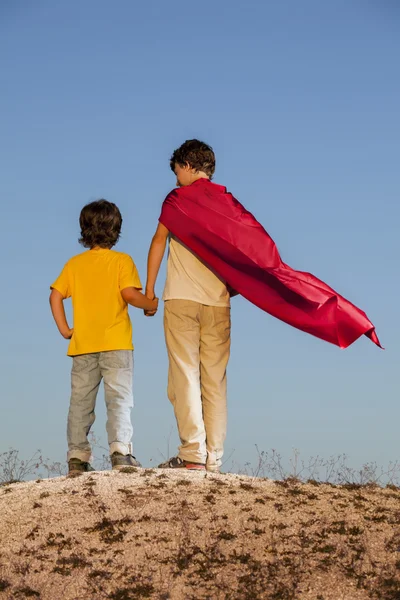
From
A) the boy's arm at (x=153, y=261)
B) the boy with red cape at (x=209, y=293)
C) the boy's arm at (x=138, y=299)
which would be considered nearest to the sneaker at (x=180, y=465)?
the boy with red cape at (x=209, y=293)

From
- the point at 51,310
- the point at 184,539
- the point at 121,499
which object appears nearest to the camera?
the point at 184,539

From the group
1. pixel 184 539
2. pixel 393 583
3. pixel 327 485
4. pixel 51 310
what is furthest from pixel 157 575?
pixel 51 310

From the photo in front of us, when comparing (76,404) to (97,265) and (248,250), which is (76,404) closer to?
(97,265)

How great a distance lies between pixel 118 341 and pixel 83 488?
54.3 inches

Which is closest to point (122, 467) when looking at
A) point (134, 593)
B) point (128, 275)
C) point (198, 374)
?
point (198, 374)

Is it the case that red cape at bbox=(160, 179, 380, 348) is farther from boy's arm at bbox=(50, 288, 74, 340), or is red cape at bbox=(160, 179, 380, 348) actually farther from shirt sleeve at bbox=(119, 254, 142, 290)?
boy's arm at bbox=(50, 288, 74, 340)

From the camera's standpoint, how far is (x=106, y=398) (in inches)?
336

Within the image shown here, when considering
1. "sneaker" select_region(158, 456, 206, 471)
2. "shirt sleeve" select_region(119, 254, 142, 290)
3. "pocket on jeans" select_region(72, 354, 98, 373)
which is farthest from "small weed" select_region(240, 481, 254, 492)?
"shirt sleeve" select_region(119, 254, 142, 290)

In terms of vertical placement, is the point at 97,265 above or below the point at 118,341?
above

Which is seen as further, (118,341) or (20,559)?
(118,341)

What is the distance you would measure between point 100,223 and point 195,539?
3.28m

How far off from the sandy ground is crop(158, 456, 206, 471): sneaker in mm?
189

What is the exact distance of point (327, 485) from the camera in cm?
848

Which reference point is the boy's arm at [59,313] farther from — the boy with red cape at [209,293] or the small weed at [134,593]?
the small weed at [134,593]
